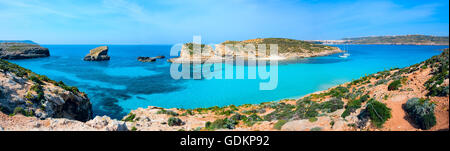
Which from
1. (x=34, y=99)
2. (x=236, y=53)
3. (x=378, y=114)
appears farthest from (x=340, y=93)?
(x=236, y=53)

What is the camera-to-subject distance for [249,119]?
1212 centimetres

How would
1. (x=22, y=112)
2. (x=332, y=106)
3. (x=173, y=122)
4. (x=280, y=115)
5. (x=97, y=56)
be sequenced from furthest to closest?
(x=97, y=56), (x=280, y=115), (x=173, y=122), (x=332, y=106), (x=22, y=112)

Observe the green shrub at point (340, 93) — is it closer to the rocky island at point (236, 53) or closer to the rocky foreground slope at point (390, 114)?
the rocky foreground slope at point (390, 114)

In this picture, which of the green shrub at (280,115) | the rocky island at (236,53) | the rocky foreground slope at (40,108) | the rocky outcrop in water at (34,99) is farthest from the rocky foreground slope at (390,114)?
the rocky island at (236,53)

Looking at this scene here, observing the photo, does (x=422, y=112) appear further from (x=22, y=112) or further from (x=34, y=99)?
(x=34, y=99)

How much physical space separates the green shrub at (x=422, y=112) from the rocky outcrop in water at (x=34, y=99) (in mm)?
15711

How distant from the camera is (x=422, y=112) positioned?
6.78 metres

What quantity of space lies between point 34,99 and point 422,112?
17219 millimetres

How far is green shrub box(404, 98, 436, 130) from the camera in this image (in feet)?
20.5

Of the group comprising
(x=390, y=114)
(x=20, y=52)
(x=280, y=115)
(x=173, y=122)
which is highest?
(x=20, y=52)

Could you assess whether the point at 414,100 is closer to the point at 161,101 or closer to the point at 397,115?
the point at 397,115

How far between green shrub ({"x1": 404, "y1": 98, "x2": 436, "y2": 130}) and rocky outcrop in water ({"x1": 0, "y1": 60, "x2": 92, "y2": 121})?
1571cm

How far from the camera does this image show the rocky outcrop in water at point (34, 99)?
31.6 feet
